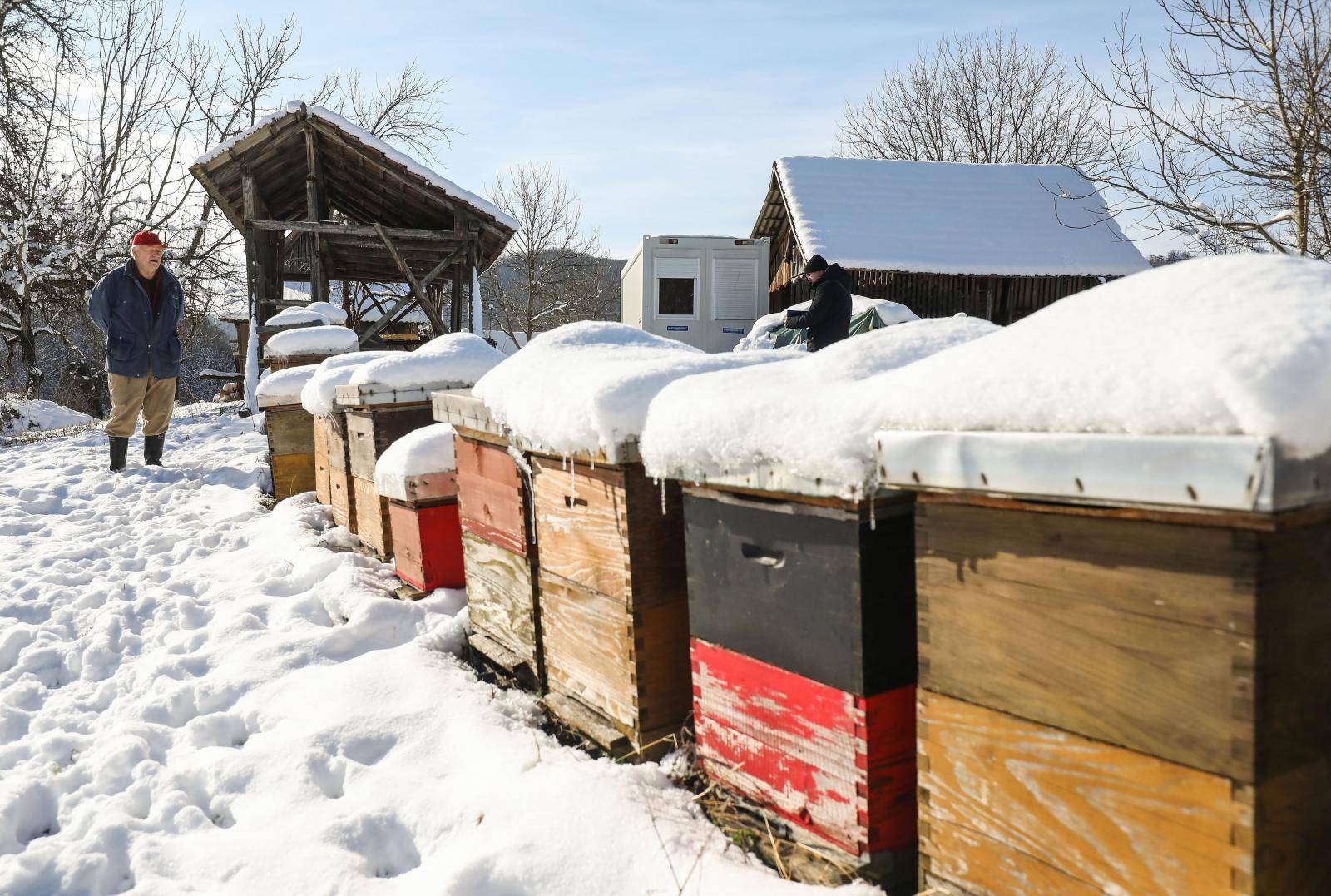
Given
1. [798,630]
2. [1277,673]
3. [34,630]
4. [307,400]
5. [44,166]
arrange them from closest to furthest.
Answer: [1277,673] → [798,630] → [34,630] → [307,400] → [44,166]

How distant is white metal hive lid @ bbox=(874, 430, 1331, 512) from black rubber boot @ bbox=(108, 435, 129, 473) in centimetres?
860

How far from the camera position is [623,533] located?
7.62ft

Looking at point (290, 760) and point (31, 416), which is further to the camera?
point (31, 416)

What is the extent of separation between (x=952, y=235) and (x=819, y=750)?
775 inches

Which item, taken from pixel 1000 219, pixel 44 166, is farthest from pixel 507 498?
pixel 44 166

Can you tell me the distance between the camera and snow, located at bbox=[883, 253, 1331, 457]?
1.05 metres

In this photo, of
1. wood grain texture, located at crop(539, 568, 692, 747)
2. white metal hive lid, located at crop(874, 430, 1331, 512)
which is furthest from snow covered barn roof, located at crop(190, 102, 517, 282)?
white metal hive lid, located at crop(874, 430, 1331, 512)

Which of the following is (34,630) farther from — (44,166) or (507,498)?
(44,166)

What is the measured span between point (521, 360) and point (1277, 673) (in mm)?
2394

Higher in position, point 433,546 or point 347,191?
point 347,191

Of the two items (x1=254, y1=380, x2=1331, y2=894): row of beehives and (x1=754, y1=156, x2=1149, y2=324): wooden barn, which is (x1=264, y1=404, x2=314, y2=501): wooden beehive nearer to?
(x1=254, y1=380, x2=1331, y2=894): row of beehives

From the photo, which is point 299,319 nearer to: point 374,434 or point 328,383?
point 328,383

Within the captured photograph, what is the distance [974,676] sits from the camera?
1511 mm

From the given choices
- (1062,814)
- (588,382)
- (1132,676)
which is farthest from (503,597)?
(1132,676)
